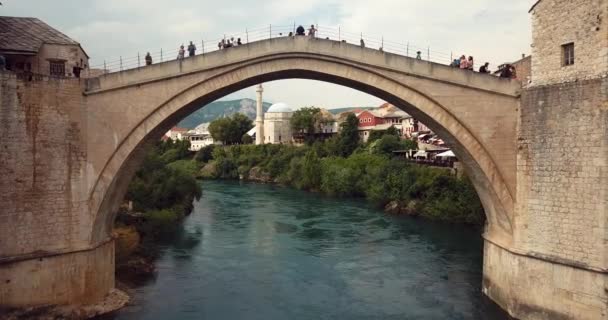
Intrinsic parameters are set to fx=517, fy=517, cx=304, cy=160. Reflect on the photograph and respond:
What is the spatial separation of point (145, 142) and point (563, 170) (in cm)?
923

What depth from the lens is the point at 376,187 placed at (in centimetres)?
3003

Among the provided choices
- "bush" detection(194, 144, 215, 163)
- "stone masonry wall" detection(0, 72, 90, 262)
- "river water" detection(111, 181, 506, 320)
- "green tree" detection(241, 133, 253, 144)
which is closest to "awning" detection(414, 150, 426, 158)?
"river water" detection(111, 181, 506, 320)

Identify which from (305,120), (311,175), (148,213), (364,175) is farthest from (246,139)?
(148,213)

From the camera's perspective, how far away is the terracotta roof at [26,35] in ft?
38.8

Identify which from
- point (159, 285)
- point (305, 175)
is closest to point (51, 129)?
point (159, 285)

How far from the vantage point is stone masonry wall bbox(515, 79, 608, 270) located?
9828mm

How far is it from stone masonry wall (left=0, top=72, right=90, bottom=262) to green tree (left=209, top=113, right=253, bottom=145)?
188 ft

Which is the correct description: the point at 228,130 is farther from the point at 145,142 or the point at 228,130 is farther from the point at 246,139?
the point at 145,142

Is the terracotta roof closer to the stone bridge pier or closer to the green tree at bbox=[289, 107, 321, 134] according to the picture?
the stone bridge pier

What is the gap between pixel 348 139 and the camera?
46.4 metres

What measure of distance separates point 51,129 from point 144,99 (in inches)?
81.2

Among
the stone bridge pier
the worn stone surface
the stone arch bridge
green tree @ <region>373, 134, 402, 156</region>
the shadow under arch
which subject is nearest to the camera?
the worn stone surface

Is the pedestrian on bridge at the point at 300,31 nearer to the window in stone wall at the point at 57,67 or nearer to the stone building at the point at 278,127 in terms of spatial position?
the window in stone wall at the point at 57,67

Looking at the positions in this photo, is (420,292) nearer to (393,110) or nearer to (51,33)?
(51,33)
